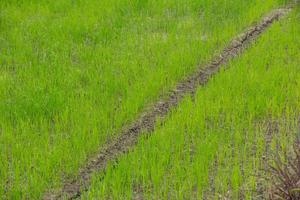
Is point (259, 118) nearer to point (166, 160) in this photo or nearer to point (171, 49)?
point (166, 160)

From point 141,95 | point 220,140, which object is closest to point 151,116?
point 141,95

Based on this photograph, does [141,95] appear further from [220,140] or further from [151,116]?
[220,140]

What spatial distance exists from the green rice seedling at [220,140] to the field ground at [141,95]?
0.01 meters

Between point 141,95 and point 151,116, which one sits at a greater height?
point 141,95

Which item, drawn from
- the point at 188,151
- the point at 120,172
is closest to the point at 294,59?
the point at 188,151

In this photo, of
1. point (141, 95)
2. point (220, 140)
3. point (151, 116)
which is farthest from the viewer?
point (141, 95)

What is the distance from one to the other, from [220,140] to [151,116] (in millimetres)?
825

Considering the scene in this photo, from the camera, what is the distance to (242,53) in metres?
6.51

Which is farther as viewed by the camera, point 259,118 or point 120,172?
point 259,118

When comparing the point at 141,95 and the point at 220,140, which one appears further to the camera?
the point at 141,95

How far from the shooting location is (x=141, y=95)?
5488mm

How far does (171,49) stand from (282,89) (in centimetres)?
158

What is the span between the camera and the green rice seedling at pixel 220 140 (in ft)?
13.4

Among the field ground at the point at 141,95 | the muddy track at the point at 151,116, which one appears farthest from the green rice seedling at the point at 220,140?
the muddy track at the point at 151,116
